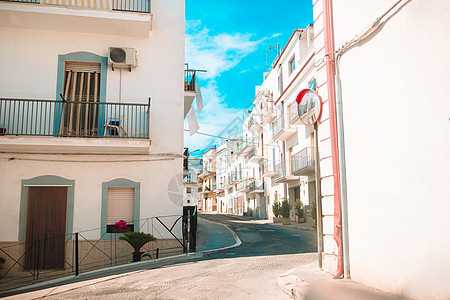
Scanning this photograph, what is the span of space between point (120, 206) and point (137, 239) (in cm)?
156

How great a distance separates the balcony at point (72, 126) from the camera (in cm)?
1124

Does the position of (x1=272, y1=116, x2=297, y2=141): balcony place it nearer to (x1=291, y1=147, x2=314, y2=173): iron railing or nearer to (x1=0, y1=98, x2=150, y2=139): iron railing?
(x1=291, y1=147, x2=314, y2=173): iron railing

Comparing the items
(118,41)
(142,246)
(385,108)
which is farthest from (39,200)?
(385,108)

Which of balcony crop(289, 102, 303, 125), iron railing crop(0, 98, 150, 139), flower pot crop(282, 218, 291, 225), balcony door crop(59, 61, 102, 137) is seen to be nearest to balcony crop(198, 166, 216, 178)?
balcony crop(289, 102, 303, 125)

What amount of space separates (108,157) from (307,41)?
1791 centimetres

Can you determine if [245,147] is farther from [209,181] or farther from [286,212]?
[209,181]

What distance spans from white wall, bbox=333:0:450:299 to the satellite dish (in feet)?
24.7

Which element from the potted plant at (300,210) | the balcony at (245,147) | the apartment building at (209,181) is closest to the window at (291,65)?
the potted plant at (300,210)

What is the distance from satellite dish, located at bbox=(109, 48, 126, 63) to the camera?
1226cm

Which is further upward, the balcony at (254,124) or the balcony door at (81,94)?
the balcony at (254,124)

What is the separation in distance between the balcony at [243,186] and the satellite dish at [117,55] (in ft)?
112

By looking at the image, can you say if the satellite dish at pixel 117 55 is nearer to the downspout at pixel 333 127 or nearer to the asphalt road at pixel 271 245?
the asphalt road at pixel 271 245

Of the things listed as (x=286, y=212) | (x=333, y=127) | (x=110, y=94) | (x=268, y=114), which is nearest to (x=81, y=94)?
(x=110, y=94)

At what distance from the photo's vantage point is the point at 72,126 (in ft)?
40.8
